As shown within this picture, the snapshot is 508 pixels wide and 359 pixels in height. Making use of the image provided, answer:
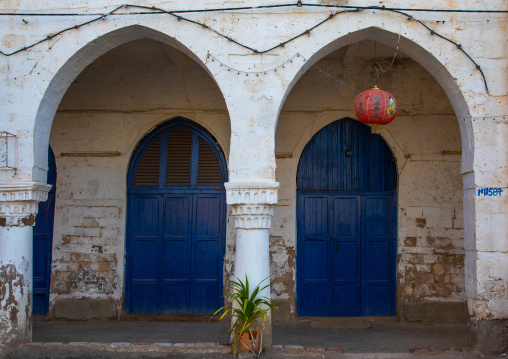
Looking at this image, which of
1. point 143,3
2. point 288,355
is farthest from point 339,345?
point 143,3

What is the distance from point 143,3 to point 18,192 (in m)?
2.54

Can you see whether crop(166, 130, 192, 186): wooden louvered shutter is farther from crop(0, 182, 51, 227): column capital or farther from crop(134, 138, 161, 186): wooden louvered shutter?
crop(0, 182, 51, 227): column capital

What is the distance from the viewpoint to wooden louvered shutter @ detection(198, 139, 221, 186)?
26.2ft

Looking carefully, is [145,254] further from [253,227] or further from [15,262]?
[253,227]

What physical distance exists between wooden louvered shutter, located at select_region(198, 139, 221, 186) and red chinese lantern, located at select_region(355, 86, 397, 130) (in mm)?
2943

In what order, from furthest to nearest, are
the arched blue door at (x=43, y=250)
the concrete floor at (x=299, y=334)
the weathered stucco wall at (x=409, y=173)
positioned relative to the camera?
the arched blue door at (x=43, y=250) < the weathered stucco wall at (x=409, y=173) < the concrete floor at (x=299, y=334)

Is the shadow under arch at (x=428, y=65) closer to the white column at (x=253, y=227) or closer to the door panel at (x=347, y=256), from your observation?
the white column at (x=253, y=227)

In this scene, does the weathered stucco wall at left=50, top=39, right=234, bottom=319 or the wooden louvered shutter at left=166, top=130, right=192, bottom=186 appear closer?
the weathered stucco wall at left=50, top=39, right=234, bottom=319

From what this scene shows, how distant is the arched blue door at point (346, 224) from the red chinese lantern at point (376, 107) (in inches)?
87.7

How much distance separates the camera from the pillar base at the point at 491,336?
214 inches

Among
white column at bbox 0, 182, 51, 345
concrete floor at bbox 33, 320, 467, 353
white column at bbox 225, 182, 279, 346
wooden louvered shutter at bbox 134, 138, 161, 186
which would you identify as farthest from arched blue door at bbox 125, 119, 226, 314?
white column at bbox 225, 182, 279, 346

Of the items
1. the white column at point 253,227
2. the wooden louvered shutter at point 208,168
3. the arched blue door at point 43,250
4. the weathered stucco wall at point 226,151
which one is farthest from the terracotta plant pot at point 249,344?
the arched blue door at point 43,250

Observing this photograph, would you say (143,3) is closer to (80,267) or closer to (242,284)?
(242,284)

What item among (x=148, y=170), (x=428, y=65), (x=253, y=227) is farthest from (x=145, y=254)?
(x=428, y=65)
